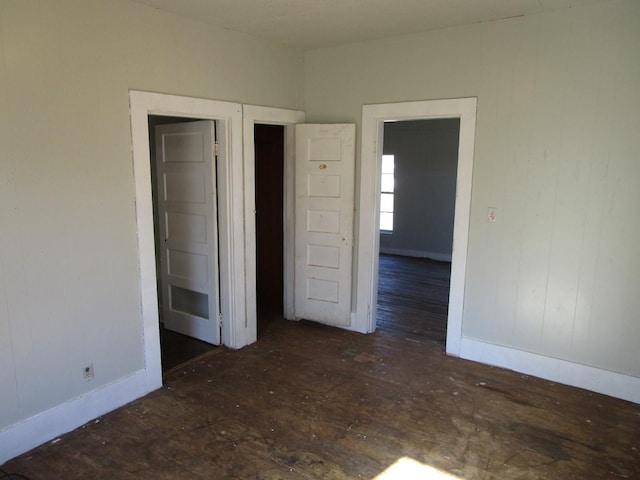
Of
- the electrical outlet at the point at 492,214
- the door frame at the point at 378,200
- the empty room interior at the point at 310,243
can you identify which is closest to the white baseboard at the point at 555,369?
the empty room interior at the point at 310,243

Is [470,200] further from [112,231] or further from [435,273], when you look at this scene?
[435,273]

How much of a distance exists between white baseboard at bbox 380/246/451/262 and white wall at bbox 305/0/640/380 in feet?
14.3

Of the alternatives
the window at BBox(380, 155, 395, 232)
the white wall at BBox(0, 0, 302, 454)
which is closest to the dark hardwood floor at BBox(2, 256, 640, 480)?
the white wall at BBox(0, 0, 302, 454)

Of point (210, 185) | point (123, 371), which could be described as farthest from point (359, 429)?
point (210, 185)

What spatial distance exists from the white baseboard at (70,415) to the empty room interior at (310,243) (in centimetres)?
1

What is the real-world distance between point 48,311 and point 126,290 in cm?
52

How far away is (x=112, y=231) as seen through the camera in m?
3.09

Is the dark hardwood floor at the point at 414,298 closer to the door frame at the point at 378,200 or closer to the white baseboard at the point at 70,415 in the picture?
the door frame at the point at 378,200

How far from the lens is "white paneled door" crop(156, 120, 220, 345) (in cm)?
404

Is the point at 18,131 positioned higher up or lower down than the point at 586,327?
higher up

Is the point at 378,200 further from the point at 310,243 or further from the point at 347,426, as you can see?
the point at 347,426

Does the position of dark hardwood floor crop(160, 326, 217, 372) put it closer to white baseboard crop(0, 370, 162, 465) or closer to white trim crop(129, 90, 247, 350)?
white trim crop(129, 90, 247, 350)

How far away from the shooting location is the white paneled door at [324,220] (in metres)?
4.40

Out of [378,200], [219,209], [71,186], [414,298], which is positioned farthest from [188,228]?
[414,298]
